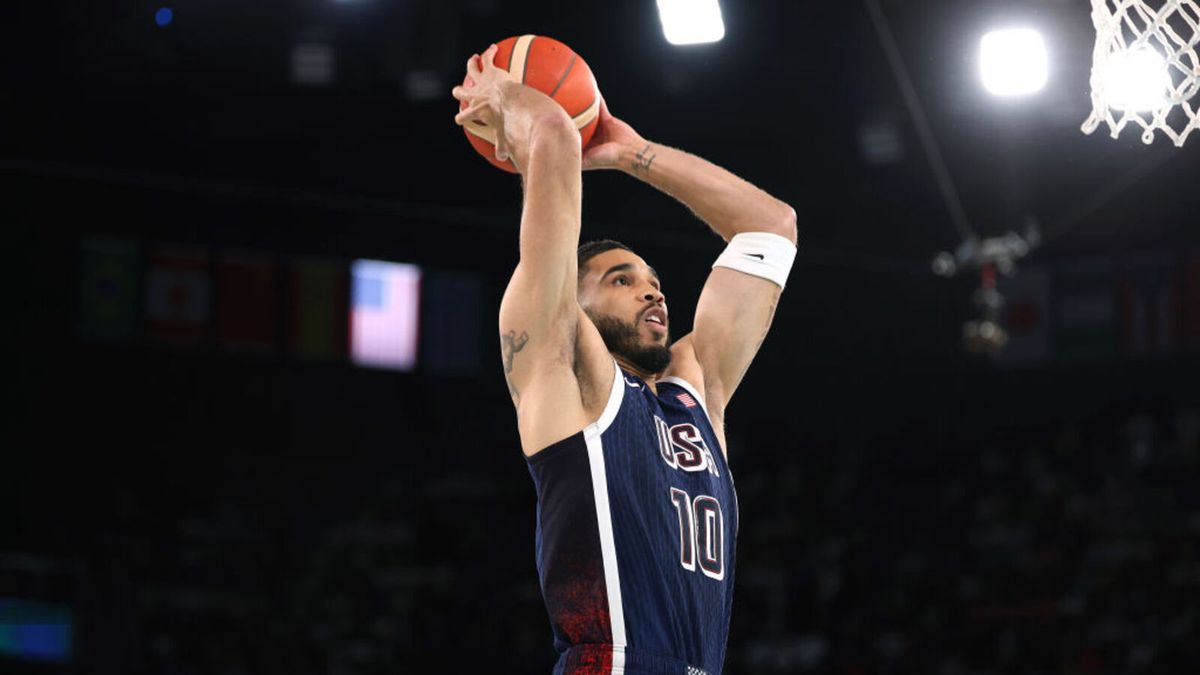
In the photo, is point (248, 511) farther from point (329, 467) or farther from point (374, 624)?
point (374, 624)

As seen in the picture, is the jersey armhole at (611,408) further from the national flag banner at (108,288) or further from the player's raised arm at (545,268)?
the national flag banner at (108,288)

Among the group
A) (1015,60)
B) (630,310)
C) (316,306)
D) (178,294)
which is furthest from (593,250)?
(316,306)

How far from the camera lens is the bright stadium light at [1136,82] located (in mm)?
5020

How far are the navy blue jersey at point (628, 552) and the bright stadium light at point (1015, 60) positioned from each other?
20.7ft

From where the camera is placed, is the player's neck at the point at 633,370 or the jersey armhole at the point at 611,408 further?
the player's neck at the point at 633,370

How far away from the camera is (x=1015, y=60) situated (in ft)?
29.3

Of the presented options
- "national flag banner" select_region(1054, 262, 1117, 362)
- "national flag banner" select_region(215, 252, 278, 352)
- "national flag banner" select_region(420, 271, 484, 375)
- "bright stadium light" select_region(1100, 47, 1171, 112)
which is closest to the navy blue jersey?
"bright stadium light" select_region(1100, 47, 1171, 112)

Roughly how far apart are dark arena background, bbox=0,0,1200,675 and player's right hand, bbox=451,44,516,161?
7.09 m

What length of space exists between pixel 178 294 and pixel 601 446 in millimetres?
14392

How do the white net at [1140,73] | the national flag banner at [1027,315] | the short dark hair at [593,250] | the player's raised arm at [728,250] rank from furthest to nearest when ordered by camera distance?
1. the national flag banner at [1027,315]
2. the white net at [1140,73]
3. the player's raised arm at [728,250]
4. the short dark hair at [593,250]

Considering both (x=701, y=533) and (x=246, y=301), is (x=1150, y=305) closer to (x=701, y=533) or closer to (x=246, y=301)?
(x=246, y=301)

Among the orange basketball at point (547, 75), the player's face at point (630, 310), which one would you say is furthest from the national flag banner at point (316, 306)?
the player's face at point (630, 310)

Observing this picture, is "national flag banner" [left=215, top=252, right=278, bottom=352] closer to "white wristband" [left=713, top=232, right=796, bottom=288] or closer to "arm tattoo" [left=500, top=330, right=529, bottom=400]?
"white wristband" [left=713, top=232, right=796, bottom=288]

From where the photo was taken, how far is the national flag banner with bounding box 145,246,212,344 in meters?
16.6
